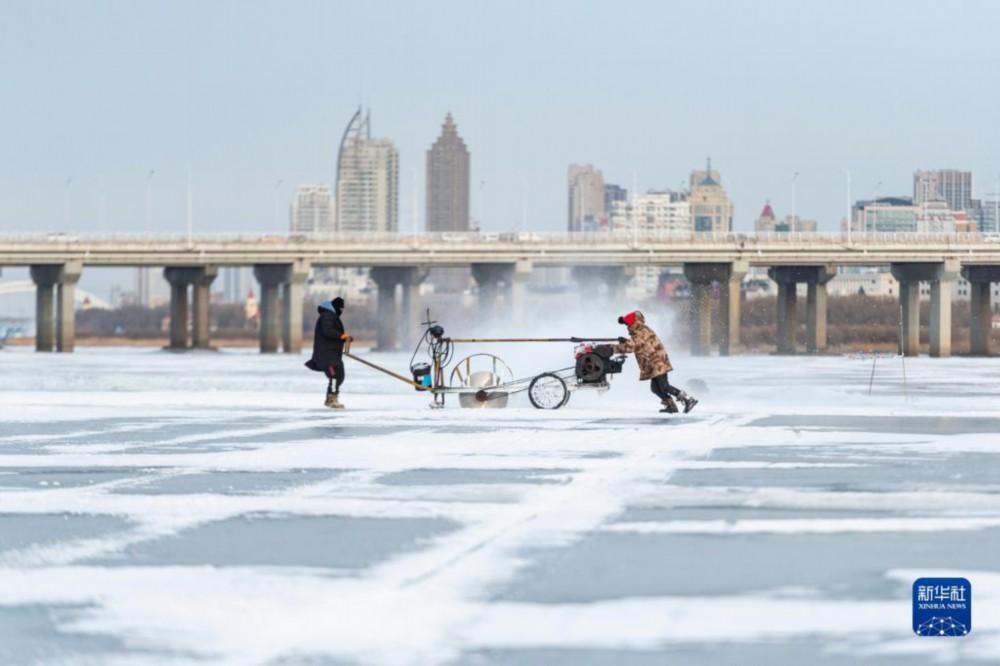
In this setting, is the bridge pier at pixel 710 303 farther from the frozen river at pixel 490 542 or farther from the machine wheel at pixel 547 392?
the frozen river at pixel 490 542

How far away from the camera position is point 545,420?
28.5 meters

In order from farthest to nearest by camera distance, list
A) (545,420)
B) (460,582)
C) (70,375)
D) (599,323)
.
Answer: (599,323)
(70,375)
(545,420)
(460,582)

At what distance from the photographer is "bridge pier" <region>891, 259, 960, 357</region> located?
121 metres

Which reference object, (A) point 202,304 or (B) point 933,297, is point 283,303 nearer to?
(A) point 202,304

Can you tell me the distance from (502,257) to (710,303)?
1485 centimetres

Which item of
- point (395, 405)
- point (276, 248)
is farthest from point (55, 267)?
point (395, 405)

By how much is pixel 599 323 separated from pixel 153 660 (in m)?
74.9

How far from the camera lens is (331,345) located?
A: 102 ft

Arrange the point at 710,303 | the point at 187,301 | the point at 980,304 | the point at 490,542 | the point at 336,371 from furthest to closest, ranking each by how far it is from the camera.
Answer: the point at 980,304
the point at 187,301
the point at 710,303
the point at 336,371
the point at 490,542

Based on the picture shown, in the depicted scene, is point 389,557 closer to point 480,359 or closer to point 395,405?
point 395,405

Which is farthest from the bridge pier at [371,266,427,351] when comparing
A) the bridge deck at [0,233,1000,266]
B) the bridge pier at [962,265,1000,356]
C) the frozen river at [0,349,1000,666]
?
the frozen river at [0,349,1000,666]

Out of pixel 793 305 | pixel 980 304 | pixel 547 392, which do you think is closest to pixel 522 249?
pixel 793 305

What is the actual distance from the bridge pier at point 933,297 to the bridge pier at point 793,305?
5.71m

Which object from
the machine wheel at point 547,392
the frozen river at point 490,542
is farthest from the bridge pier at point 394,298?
the frozen river at point 490,542
